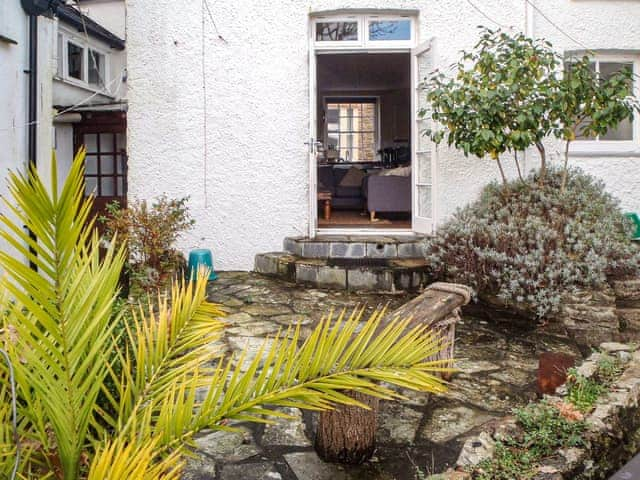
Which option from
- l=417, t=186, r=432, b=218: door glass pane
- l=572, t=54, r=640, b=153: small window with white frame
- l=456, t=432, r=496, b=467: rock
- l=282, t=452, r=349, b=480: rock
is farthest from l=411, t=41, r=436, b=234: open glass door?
l=456, t=432, r=496, b=467: rock

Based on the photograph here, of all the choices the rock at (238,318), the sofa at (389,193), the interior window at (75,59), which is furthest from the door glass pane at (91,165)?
the rock at (238,318)

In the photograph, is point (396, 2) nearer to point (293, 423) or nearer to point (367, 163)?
point (293, 423)

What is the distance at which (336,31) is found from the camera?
7195 millimetres

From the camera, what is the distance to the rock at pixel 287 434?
2939 millimetres

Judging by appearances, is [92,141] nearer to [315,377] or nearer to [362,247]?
[362,247]

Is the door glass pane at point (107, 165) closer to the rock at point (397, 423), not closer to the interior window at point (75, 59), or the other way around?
the interior window at point (75, 59)

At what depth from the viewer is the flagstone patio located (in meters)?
2.67

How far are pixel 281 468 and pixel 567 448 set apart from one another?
121 centimetres

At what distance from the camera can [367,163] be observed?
1362cm

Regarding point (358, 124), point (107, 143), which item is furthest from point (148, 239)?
point (358, 124)

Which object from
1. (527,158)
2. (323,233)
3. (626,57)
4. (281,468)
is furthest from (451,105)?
(281,468)

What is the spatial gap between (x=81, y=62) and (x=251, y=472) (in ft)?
29.1

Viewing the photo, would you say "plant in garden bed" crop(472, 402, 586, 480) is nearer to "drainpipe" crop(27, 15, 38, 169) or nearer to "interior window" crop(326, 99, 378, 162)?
"drainpipe" crop(27, 15, 38, 169)

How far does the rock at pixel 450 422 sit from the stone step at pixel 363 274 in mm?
A: 2819
